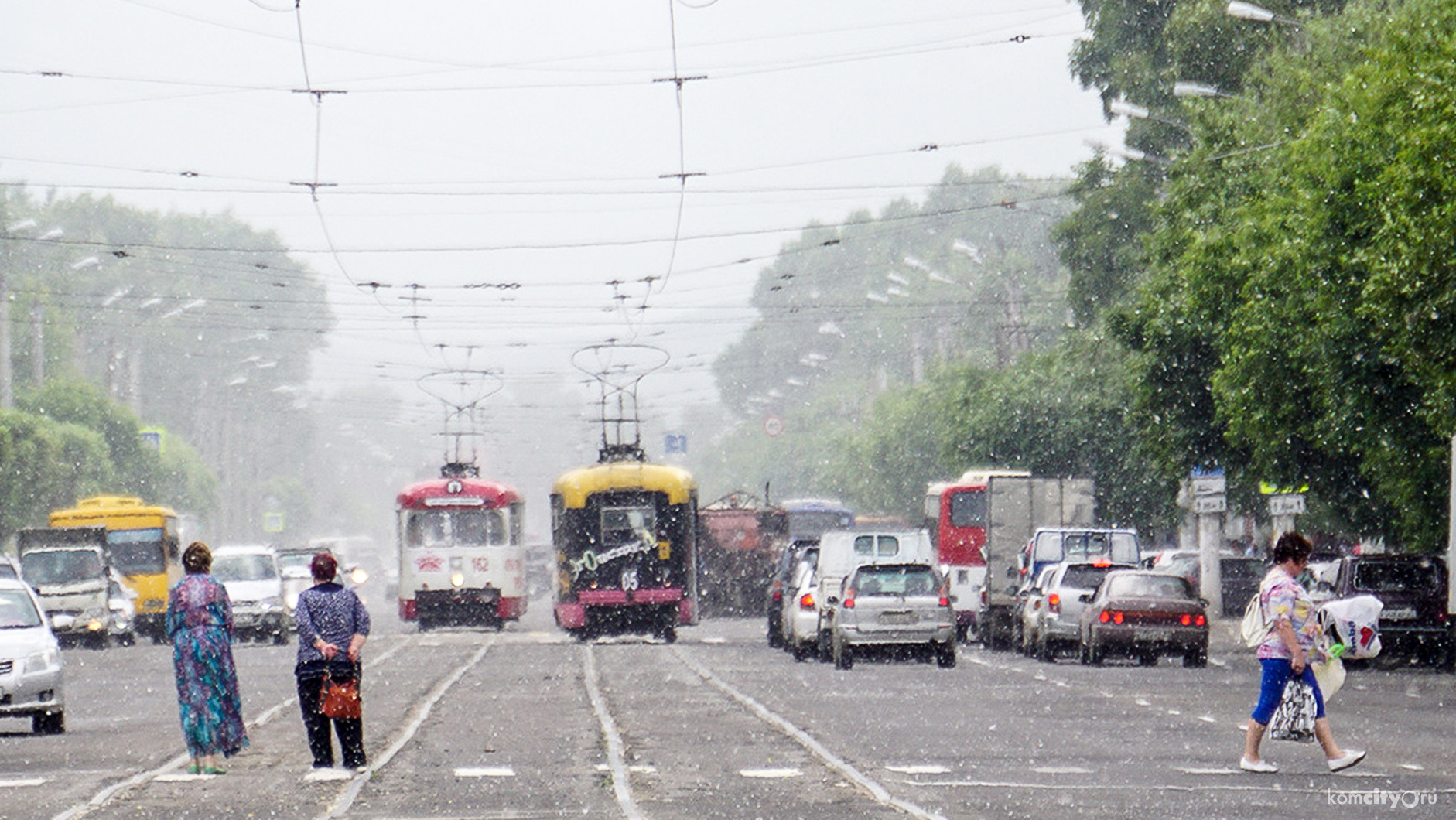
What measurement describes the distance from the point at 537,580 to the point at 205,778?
94379mm

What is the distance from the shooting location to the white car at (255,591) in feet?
145

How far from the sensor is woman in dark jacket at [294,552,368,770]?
15461 millimetres

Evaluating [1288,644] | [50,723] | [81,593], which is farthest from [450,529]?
[1288,644]

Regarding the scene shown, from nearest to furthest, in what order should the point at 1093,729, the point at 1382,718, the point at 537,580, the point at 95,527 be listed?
the point at 1093,729 < the point at 1382,718 < the point at 95,527 < the point at 537,580

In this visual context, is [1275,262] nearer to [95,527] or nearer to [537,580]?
[95,527]

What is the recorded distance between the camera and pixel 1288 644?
14.9m

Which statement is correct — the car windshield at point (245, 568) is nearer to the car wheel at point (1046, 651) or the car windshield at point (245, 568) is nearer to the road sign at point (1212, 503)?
the car wheel at point (1046, 651)

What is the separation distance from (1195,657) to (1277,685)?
17.3m

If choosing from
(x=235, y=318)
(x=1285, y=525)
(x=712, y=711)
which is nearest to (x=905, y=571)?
(x=712, y=711)

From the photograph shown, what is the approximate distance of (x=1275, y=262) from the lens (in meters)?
32.6

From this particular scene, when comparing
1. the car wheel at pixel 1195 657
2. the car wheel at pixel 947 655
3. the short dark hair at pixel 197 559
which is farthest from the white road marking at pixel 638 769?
the car wheel at pixel 1195 657

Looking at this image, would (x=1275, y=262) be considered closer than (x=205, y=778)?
No

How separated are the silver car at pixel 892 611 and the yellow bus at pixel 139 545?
2476 cm

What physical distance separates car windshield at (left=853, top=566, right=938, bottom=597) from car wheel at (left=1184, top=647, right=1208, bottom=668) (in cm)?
368
